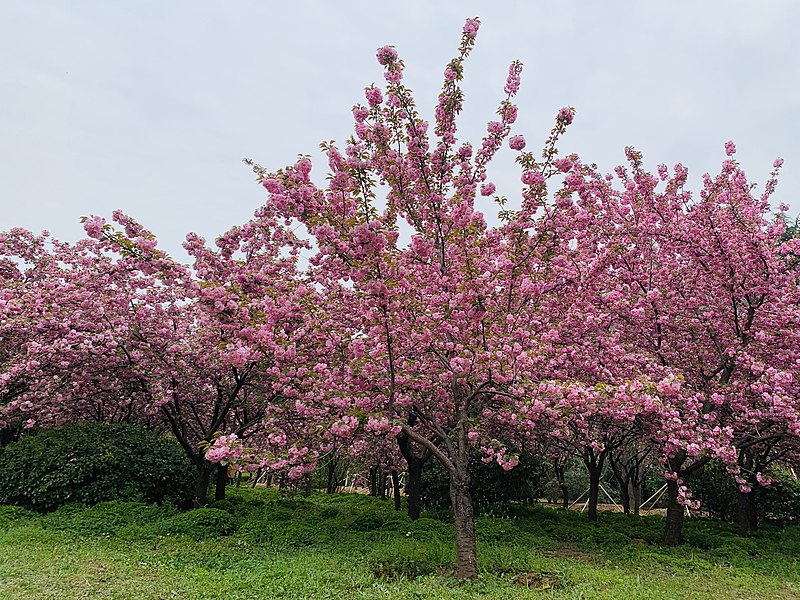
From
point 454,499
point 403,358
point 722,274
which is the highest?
point 722,274

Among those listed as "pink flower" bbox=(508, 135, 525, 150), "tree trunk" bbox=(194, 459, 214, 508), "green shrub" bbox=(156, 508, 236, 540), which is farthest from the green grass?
"pink flower" bbox=(508, 135, 525, 150)

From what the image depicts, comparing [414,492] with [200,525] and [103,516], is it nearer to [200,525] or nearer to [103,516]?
[200,525]

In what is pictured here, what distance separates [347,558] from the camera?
786 cm

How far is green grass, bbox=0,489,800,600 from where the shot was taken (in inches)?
248

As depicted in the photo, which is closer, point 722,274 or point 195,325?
point 722,274

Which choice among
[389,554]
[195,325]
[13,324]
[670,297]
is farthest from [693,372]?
[13,324]

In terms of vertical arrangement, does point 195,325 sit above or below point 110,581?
above

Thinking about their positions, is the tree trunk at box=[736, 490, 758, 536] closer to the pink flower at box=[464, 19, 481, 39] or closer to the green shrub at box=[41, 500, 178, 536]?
the pink flower at box=[464, 19, 481, 39]

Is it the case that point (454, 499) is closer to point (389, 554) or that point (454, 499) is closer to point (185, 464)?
point (389, 554)

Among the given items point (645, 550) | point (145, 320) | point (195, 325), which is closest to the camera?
point (645, 550)

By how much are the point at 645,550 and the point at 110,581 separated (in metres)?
8.51

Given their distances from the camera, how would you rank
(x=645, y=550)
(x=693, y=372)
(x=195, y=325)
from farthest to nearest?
(x=195, y=325) < (x=693, y=372) < (x=645, y=550)

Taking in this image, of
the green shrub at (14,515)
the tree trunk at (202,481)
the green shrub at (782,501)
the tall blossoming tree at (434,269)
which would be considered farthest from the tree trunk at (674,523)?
the green shrub at (14,515)

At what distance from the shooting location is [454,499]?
7.24m
